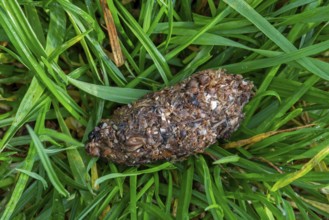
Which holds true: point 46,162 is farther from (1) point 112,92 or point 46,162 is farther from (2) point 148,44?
(2) point 148,44

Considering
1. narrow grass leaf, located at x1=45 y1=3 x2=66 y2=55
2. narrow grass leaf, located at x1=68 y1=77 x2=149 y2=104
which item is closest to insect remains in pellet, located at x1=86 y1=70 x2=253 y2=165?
narrow grass leaf, located at x1=68 y1=77 x2=149 y2=104

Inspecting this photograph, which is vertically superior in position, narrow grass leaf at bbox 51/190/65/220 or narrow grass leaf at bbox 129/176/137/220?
narrow grass leaf at bbox 129/176/137/220

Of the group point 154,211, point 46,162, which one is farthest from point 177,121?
point 46,162

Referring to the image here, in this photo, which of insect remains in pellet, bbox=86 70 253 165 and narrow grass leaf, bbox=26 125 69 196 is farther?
insect remains in pellet, bbox=86 70 253 165

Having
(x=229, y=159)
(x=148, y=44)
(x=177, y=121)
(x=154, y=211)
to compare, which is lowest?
(x=154, y=211)

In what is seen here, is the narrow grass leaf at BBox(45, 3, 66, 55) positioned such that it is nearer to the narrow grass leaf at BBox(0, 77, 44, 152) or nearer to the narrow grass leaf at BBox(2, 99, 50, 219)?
the narrow grass leaf at BBox(0, 77, 44, 152)

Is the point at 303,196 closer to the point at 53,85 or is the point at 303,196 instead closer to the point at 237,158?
the point at 237,158
